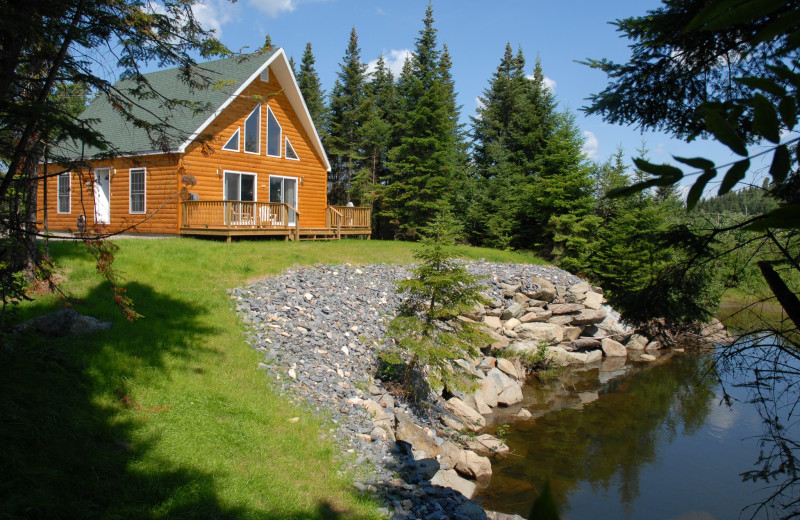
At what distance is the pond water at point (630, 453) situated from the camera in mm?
7336

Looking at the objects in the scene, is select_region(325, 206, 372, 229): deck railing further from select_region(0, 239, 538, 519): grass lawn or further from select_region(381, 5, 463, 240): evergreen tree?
select_region(0, 239, 538, 519): grass lawn

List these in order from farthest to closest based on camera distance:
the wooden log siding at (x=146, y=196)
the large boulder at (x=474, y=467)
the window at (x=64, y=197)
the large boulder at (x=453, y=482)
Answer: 1. the window at (x=64, y=197)
2. the wooden log siding at (x=146, y=196)
3. the large boulder at (x=474, y=467)
4. the large boulder at (x=453, y=482)

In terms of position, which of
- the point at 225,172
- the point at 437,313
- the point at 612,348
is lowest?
the point at 612,348

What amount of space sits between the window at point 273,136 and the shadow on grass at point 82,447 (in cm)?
1416

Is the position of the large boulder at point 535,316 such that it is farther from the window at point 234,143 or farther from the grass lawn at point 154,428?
the window at point 234,143

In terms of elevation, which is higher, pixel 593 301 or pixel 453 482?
pixel 593 301

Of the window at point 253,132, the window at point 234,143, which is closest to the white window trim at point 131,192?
the window at point 234,143

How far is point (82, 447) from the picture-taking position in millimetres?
4777

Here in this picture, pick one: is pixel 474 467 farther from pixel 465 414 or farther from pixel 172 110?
pixel 172 110

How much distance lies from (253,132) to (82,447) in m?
16.0

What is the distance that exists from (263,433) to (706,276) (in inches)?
206

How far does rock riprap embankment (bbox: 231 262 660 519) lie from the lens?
647 cm

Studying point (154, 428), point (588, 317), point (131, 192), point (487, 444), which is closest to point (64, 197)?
point (131, 192)

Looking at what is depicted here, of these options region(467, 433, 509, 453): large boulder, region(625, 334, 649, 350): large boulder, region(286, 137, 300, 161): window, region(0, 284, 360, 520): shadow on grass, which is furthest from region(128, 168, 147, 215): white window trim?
region(625, 334, 649, 350): large boulder
